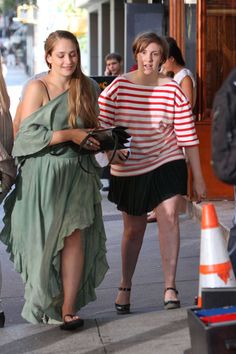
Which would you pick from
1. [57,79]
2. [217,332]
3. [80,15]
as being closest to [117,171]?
[57,79]

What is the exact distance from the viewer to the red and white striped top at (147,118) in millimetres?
6152

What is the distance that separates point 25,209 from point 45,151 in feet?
1.29

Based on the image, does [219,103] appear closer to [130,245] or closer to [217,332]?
[217,332]

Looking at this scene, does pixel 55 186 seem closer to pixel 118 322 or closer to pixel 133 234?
pixel 133 234

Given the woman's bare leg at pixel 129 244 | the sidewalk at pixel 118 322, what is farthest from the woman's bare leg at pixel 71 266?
the woman's bare leg at pixel 129 244

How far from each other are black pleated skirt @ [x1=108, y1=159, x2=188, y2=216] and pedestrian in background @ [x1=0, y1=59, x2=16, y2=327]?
74 centimetres

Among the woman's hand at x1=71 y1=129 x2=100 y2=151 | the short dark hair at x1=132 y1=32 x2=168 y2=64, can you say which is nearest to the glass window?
the short dark hair at x1=132 y1=32 x2=168 y2=64

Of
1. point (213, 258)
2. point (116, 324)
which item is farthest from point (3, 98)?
point (213, 258)

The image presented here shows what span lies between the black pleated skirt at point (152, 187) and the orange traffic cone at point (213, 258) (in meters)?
1.63

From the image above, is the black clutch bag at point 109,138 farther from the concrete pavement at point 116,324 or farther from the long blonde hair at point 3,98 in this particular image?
the concrete pavement at point 116,324

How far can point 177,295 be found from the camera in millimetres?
6434

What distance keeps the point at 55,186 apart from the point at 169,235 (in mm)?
963

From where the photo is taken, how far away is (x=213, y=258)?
4.52 metres

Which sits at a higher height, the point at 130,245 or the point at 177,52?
the point at 177,52
